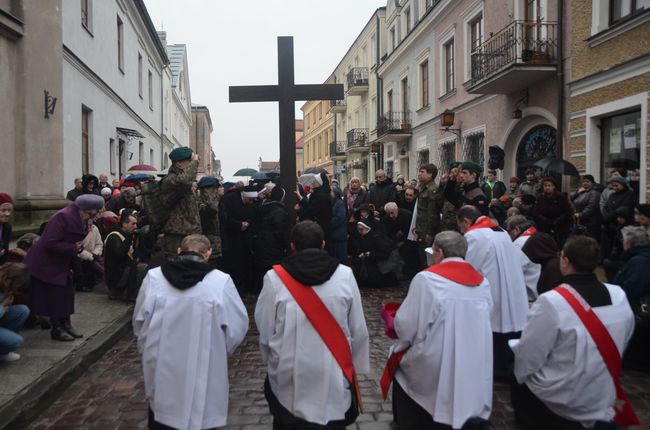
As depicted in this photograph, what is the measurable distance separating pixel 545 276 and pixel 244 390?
293cm

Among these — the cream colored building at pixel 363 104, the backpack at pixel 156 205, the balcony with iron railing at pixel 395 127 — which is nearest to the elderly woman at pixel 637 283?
the backpack at pixel 156 205

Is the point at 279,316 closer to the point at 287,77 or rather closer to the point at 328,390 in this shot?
the point at 328,390

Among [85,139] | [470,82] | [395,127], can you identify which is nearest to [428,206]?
[470,82]

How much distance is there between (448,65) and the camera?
19.5 meters

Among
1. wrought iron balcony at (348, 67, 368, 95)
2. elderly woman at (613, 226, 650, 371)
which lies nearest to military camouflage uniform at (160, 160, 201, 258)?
elderly woman at (613, 226, 650, 371)

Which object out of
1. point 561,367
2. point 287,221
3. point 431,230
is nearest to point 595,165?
point 431,230

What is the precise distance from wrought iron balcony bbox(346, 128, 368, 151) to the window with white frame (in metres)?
12.6

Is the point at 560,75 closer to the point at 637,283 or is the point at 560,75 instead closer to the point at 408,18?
the point at 637,283

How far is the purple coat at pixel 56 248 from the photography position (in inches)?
225

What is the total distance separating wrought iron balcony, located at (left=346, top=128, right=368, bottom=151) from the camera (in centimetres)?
3238

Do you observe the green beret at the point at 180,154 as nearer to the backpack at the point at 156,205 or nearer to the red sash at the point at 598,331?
the backpack at the point at 156,205

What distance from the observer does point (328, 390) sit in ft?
10.7

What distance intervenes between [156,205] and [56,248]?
121 cm

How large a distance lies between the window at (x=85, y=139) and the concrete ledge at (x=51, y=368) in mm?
8133
